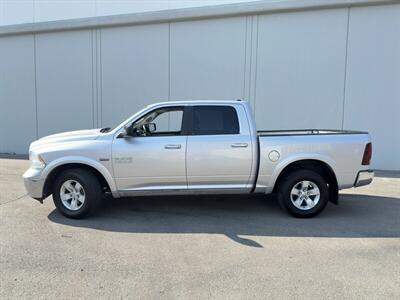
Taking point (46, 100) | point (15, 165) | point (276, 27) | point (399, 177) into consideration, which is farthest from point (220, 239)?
point (46, 100)

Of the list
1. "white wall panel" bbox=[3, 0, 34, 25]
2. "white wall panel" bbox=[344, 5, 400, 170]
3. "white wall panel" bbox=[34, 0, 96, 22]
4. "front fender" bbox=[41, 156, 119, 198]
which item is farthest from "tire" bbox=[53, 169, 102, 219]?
"white wall panel" bbox=[3, 0, 34, 25]

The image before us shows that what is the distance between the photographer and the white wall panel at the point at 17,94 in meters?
14.1

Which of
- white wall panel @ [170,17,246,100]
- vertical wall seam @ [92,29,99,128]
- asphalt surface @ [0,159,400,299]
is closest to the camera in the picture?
asphalt surface @ [0,159,400,299]

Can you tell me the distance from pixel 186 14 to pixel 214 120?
6.80 meters

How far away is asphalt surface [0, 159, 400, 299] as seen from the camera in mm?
3707

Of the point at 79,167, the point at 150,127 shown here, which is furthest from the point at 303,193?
the point at 79,167

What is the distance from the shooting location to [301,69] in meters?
11.1

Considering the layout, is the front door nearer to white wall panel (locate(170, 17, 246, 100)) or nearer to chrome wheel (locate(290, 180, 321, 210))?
chrome wheel (locate(290, 180, 321, 210))

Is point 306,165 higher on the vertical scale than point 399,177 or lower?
higher

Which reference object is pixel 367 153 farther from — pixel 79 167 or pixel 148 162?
pixel 79 167

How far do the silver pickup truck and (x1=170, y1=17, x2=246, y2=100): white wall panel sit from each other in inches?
230

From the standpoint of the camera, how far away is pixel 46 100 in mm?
13883

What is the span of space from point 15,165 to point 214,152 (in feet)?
27.4

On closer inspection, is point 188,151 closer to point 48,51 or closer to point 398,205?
point 398,205
